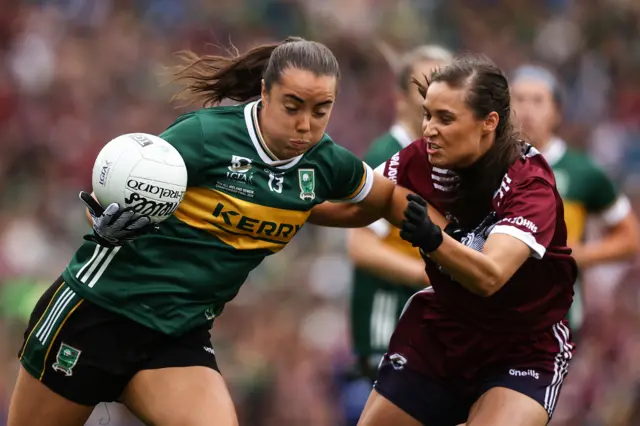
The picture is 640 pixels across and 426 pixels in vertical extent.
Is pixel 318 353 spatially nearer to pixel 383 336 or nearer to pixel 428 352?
pixel 383 336

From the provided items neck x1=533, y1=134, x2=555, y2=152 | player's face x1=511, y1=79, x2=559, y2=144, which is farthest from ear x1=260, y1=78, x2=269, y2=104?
neck x1=533, y1=134, x2=555, y2=152

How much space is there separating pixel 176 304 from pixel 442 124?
1.17m

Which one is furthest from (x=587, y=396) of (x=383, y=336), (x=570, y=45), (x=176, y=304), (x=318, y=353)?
(x=176, y=304)

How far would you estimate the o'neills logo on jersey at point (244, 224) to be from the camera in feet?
14.8

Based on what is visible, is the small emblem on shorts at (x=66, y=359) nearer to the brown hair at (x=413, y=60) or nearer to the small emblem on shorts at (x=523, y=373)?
the small emblem on shorts at (x=523, y=373)

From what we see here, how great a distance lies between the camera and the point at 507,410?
14.8 ft

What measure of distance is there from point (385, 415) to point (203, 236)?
102 cm

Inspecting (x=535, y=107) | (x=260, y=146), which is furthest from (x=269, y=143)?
(x=535, y=107)

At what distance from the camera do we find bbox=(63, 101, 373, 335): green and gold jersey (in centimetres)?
448

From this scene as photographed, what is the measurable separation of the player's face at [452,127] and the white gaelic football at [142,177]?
923mm

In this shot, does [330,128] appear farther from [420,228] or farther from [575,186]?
[420,228]

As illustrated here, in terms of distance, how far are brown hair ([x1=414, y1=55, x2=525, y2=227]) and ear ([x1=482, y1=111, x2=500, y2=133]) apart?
2 cm

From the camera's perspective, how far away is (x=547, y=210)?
4.48 m

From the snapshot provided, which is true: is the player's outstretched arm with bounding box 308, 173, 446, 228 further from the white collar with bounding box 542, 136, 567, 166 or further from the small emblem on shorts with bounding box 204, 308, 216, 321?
the white collar with bounding box 542, 136, 567, 166
